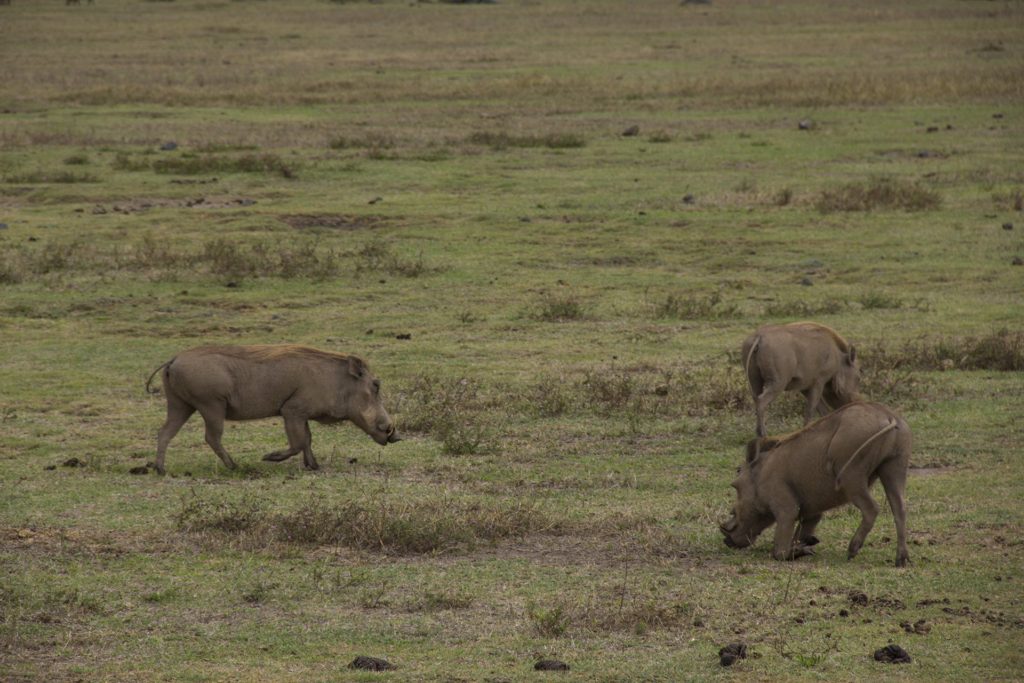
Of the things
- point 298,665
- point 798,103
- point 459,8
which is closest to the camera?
point 298,665

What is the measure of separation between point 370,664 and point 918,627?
105 inches

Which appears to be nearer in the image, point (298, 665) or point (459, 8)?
point (298, 665)

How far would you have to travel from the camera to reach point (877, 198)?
71.4 feet

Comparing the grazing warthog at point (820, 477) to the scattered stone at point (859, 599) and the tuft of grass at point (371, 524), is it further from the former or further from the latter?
the tuft of grass at point (371, 524)

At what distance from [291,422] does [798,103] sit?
80.2 feet

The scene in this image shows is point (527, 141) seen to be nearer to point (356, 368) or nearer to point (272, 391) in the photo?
point (356, 368)

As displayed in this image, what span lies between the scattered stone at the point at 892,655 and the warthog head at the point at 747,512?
1766mm

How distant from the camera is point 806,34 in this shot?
50969 millimetres

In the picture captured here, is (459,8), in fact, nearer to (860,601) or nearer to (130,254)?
(130,254)

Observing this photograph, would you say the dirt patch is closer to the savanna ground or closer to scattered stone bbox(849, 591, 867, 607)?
the savanna ground

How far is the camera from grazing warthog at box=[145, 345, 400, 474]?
1027 cm

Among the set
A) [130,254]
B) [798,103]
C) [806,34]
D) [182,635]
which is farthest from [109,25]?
[182,635]

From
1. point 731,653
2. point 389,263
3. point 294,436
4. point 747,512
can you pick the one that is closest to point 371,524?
point 294,436

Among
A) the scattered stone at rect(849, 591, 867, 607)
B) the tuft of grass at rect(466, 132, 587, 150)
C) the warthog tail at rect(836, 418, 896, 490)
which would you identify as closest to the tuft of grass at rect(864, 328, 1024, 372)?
the warthog tail at rect(836, 418, 896, 490)
